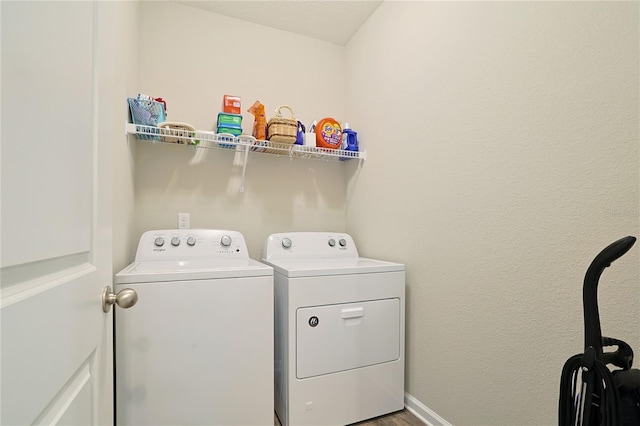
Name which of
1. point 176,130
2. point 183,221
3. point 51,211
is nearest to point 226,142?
point 176,130

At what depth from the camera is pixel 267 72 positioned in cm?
231

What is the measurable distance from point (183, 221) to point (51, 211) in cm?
166

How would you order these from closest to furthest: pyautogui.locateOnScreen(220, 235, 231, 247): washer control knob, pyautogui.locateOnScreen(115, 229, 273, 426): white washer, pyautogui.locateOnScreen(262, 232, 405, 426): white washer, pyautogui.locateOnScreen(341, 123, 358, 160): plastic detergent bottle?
pyautogui.locateOnScreen(115, 229, 273, 426): white washer, pyautogui.locateOnScreen(262, 232, 405, 426): white washer, pyautogui.locateOnScreen(220, 235, 231, 247): washer control knob, pyautogui.locateOnScreen(341, 123, 358, 160): plastic detergent bottle

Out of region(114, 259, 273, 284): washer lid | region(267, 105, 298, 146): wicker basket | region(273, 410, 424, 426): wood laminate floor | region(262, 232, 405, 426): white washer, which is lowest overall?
region(273, 410, 424, 426): wood laminate floor

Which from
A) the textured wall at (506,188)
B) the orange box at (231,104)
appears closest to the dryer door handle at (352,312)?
the textured wall at (506,188)

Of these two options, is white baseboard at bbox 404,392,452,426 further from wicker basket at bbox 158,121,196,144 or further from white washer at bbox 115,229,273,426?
wicker basket at bbox 158,121,196,144

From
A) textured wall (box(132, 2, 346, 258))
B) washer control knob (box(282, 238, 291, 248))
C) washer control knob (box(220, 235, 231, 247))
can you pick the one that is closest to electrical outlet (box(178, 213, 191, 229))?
textured wall (box(132, 2, 346, 258))

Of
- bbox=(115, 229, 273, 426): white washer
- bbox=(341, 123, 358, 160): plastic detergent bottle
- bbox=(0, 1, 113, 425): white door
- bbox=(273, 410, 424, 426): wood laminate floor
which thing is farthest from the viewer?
bbox=(341, 123, 358, 160): plastic detergent bottle

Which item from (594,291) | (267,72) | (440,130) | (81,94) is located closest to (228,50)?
(267,72)

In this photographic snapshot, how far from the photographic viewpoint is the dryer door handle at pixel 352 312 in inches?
62.7

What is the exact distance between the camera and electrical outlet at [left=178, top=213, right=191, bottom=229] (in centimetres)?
204

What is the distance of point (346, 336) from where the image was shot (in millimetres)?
1602

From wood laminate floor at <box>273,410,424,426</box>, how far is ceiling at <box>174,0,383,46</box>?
2.54 metres

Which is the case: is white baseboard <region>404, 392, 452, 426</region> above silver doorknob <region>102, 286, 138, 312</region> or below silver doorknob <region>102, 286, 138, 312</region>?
below
